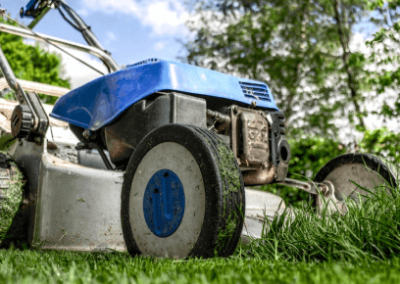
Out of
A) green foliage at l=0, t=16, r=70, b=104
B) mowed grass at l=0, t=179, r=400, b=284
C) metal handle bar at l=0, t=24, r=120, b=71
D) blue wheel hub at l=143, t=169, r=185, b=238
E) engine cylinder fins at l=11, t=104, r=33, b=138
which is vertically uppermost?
green foliage at l=0, t=16, r=70, b=104

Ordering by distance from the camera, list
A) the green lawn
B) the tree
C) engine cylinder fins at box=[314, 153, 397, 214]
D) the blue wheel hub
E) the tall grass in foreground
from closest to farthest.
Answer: the green lawn < the tall grass in foreground < the blue wheel hub < engine cylinder fins at box=[314, 153, 397, 214] < the tree

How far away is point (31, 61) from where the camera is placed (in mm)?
12016

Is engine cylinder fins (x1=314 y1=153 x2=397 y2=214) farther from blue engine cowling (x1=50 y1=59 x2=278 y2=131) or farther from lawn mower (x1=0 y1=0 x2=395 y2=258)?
blue engine cowling (x1=50 y1=59 x2=278 y2=131)

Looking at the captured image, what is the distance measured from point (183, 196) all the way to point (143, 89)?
0.69 metres

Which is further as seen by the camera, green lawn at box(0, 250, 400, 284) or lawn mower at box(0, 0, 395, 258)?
lawn mower at box(0, 0, 395, 258)

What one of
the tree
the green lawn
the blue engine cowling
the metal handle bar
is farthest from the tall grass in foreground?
the tree

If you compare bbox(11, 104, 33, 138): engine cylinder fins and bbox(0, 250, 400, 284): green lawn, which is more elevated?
bbox(11, 104, 33, 138): engine cylinder fins

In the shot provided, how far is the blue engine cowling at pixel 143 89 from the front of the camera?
194 centimetres

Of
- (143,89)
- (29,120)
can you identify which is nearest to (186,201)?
(143,89)

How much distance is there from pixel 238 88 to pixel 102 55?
1104mm

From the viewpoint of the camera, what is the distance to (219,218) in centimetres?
131

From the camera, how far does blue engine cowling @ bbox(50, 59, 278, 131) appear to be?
1941mm

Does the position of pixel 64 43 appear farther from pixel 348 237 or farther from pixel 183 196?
pixel 348 237

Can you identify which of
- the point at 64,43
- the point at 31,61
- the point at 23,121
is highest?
the point at 31,61
